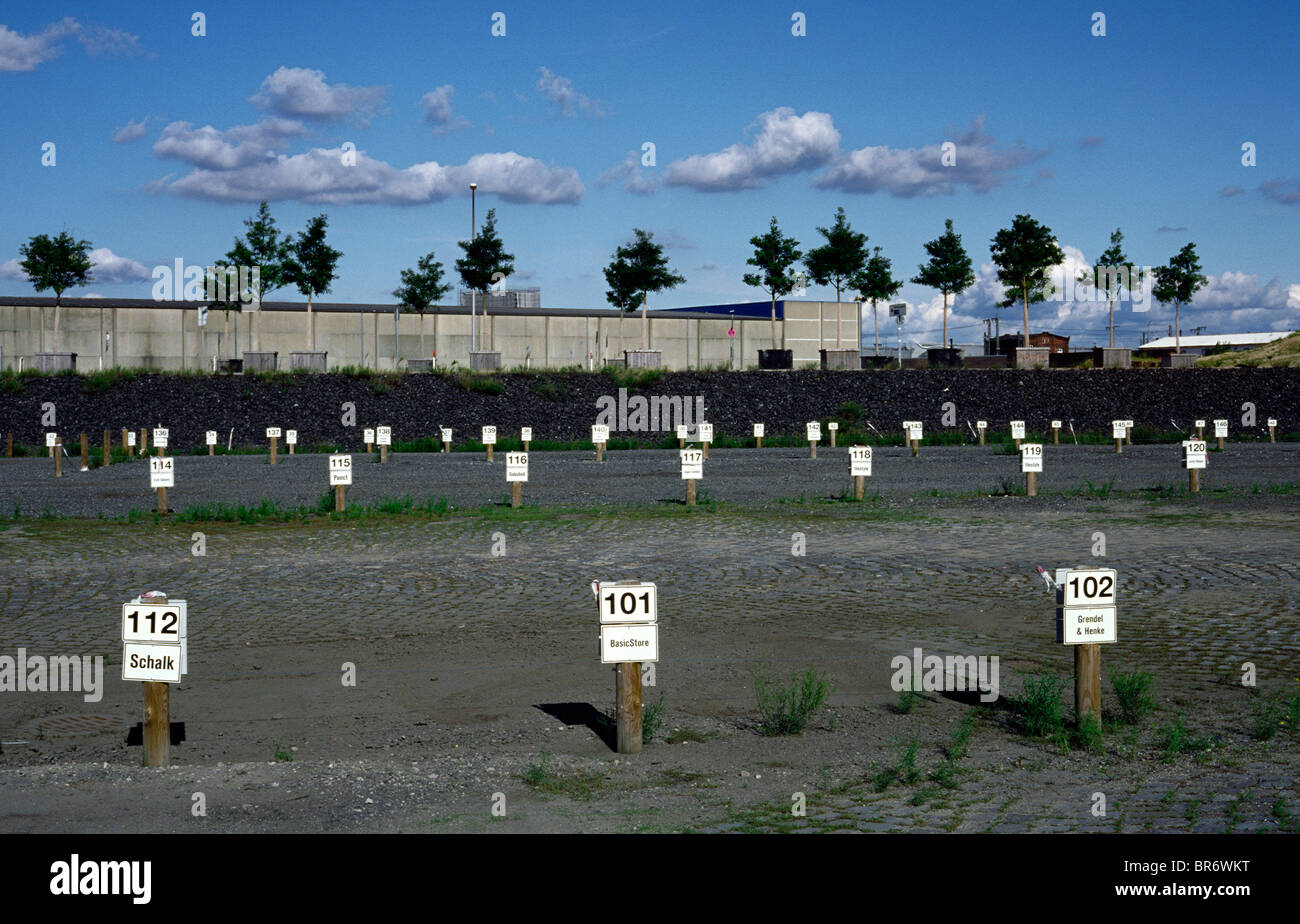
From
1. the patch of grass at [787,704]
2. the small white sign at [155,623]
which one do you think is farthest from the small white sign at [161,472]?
the patch of grass at [787,704]

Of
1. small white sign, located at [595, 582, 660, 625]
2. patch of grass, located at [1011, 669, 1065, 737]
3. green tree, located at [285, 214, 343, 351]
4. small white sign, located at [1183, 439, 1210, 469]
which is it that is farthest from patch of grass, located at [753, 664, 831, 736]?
green tree, located at [285, 214, 343, 351]

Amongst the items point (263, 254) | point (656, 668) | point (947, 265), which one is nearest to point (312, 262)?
point (263, 254)

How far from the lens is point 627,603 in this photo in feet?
25.2

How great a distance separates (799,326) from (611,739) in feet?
280

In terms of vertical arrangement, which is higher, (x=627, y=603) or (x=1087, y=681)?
(x=627, y=603)

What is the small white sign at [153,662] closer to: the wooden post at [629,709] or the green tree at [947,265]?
the wooden post at [629,709]

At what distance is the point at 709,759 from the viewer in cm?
731

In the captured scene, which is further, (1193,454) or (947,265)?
(947,265)

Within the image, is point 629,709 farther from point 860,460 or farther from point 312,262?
point 312,262

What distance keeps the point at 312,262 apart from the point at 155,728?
58.6 meters

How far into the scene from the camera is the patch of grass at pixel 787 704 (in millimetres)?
7852
